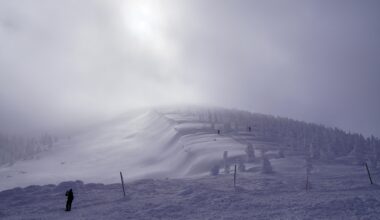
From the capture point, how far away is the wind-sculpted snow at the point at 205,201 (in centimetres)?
2569

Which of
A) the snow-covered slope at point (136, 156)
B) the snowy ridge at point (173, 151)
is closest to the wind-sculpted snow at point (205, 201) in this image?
the snowy ridge at point (173, 151)

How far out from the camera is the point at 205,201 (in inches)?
1208

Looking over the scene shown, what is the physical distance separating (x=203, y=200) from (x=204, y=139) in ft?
283

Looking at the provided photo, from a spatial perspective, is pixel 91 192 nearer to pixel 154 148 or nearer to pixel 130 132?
pixel 154 148

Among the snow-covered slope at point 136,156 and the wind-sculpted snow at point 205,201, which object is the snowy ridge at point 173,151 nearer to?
the snow-covered slope at point 136,156

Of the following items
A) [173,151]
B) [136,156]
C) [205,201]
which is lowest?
[205,201]

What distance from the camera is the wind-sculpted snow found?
25.7 m

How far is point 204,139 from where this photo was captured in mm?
117375

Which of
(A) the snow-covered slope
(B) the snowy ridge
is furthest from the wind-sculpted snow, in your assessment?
(A) the snow-covered slope

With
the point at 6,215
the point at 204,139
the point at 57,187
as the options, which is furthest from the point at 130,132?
the point at 6,215

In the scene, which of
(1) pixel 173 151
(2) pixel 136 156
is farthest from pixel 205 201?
(2) pixel 136 156

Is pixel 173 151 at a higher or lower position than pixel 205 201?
higher

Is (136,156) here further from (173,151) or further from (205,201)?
(205,201)

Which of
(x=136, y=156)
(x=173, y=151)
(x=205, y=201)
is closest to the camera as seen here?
(x=205, y=201)
